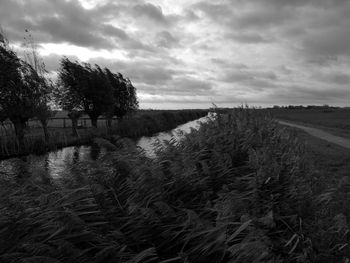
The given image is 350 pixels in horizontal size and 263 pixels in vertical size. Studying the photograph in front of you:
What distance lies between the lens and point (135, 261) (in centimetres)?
296

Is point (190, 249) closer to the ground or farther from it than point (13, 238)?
closer to the ground

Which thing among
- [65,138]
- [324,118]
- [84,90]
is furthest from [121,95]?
[324,118]

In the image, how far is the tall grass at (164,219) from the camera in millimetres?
3043

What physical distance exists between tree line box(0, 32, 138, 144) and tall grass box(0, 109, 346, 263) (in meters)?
26.3

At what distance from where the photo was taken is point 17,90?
29781 mm

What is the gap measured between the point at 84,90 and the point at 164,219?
41910 mm

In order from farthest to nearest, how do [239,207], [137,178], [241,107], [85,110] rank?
[85,110] < [241,107] < [137,178] < [239,207]

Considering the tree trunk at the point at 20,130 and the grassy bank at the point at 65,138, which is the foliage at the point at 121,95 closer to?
the grassy bank at the point at 65,138

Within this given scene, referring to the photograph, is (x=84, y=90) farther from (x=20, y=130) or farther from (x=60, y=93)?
(x=20, y=130)

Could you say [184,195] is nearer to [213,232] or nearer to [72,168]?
[213,232]

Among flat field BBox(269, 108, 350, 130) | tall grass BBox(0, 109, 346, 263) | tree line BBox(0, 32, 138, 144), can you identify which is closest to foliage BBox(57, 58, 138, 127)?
tree line BBox(0, 32, 138, 144)

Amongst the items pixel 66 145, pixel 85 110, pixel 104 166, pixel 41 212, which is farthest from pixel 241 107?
pixel 85 110

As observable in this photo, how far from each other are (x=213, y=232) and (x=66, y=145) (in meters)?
29.3

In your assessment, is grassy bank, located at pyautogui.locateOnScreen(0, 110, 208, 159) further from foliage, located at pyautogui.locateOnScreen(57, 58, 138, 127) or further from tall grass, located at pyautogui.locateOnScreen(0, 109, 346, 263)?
tall grass, located at pyautogui.locateOnScreen(0, 109, 346, 263)
